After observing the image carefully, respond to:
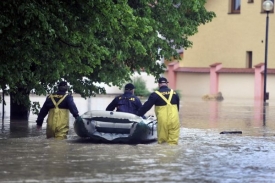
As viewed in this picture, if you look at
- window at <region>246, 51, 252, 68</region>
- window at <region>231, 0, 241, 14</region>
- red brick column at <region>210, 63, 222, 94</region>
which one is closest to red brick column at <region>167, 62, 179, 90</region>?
red brick column at <region>210, 63, 222, 94</region>

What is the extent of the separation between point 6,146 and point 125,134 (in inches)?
104

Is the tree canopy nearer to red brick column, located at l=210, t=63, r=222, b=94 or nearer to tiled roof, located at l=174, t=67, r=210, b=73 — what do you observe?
red brick column, located at l=210, t=63, r=222, b=94

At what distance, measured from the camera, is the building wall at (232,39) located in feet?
196

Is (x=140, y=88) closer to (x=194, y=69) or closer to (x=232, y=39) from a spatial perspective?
(x=194, y=69)

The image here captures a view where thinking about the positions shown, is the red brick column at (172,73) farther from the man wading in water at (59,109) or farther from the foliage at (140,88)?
the man wading in water at (59,109)

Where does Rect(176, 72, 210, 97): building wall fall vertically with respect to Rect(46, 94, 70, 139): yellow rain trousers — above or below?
above

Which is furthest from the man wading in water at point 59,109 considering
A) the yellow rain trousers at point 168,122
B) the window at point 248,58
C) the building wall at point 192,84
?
the building wall at point 192,84

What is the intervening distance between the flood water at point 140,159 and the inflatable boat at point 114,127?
291 millimetres

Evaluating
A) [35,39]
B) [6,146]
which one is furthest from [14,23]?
[6,146]

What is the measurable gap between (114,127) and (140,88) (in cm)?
4060

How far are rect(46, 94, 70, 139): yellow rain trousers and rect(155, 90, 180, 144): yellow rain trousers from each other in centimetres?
246

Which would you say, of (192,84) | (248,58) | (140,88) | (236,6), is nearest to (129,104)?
(140,88)

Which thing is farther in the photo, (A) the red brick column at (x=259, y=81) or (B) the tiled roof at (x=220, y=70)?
(B) the tiled roof at (x=220, y=70)

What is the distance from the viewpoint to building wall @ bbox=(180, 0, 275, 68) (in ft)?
196
